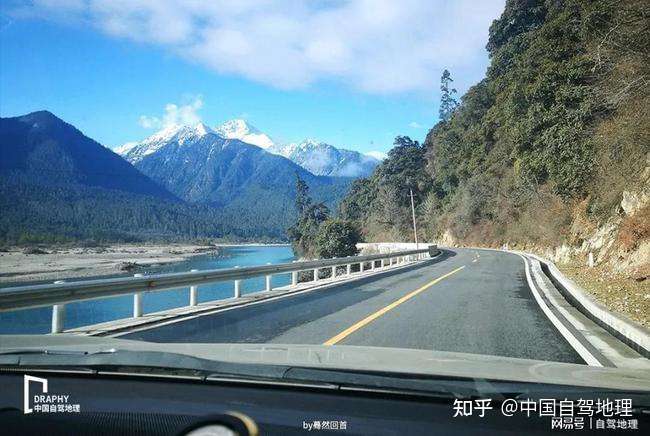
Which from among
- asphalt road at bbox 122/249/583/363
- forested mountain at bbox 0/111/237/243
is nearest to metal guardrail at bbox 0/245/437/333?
asphalt road at bbox 122/249/583/363

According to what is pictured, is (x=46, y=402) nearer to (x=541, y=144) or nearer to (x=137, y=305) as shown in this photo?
(x=137, y=305)

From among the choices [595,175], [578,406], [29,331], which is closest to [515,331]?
[578,406]

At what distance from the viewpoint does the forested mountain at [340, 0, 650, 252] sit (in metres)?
16.1

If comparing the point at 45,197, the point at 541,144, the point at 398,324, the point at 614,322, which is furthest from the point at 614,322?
the point at 541,144

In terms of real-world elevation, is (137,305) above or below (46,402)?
below

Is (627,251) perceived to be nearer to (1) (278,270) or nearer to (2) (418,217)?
(1) (278,270)

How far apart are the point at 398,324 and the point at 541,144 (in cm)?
3028

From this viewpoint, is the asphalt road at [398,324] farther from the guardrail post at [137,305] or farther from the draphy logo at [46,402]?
the draphy logo at [46,402]

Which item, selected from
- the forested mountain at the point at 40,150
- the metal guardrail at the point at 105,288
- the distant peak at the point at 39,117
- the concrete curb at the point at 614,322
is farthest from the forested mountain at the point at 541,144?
the distant peak at the point at 39,117

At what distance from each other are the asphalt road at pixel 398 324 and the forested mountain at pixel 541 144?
7.27 metres

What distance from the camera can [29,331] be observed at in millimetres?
8664

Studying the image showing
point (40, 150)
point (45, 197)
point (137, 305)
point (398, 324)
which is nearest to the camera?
point (398, 324)

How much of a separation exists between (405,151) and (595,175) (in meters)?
72.2

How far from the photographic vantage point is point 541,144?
3575 cm
